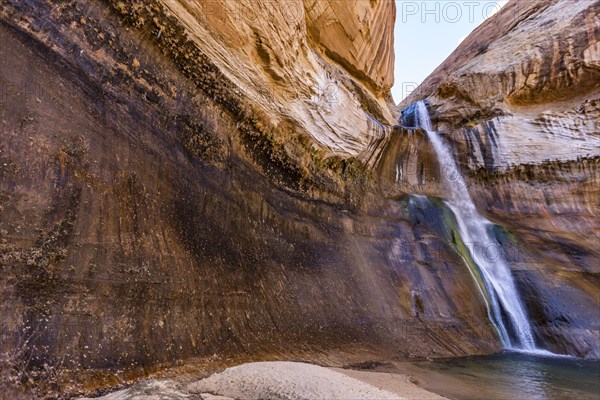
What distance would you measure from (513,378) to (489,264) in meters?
4.14

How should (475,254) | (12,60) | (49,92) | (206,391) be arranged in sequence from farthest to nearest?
(475,254) < (49,92) < (12,60) < (206,391)

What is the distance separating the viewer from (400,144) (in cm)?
1002

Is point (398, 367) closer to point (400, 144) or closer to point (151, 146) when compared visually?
point (151, 146)

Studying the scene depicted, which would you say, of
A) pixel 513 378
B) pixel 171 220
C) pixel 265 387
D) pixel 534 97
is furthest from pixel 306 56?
pixel 534 97

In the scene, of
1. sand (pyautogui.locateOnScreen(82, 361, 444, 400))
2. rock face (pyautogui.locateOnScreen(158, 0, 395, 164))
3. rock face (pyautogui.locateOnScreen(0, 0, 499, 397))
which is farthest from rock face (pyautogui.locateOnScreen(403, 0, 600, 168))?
sand (pyautogui.locateOnScreen(82, 361, 444, 400))

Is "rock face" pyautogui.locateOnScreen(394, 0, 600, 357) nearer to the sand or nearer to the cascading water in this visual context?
the cascading water

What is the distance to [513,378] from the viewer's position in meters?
4.66

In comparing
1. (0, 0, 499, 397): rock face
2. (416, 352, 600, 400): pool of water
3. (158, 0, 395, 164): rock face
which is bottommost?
(416, 352, 600, 400): pool of water

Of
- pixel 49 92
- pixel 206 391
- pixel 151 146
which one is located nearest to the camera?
pixel 206 391

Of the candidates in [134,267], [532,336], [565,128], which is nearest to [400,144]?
[565,128]

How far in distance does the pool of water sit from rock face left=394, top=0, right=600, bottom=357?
172 centimetres

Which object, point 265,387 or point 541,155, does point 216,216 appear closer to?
point 265,387

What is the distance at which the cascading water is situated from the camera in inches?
282

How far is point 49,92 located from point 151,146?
1.03 meters
